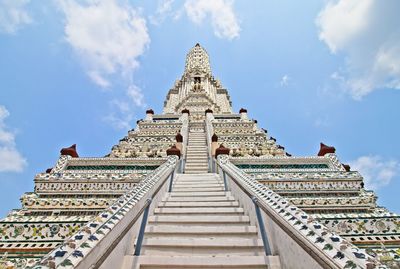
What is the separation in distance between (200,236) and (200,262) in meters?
0.71

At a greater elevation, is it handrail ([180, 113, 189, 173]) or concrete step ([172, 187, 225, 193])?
handrail ([180, 113, 189, 173])

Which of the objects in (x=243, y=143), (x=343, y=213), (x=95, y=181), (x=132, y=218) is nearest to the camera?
(x=132, y=218)

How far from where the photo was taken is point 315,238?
1.88 m

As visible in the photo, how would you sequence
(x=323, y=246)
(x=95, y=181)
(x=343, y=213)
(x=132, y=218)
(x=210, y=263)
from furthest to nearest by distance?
(x=95, y=181) → (x=343, y=213) → (x=132, y=218) → (x=210, y=263) → (x=323, y=246)

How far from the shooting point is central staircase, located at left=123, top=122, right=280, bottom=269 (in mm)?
2551

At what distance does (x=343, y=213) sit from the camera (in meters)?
4.95

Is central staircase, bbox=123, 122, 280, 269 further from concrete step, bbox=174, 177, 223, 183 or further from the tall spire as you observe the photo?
the tall spire

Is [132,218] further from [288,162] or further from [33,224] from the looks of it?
[288,162]

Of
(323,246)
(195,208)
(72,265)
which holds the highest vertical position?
(195,208)

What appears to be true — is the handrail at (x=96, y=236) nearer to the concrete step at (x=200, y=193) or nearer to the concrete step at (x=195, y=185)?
the concrete step at (x=200, y=193)

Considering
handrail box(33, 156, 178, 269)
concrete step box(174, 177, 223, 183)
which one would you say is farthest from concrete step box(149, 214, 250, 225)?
concrete step box(174, 177, 223, 183)

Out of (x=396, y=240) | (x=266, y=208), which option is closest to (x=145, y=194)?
(x=266, y=208)

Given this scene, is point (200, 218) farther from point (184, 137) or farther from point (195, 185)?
point (184, 137)

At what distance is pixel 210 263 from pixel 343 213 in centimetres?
344
